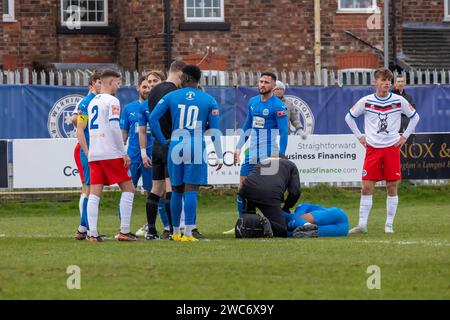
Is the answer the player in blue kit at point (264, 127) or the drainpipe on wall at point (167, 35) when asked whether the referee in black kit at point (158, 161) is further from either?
the drainpipe on wall at point (167, 35)

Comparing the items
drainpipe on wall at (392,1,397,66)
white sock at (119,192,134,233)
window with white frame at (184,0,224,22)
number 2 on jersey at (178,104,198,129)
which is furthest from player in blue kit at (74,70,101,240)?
drainpipe on wall at (392,1,397,66)

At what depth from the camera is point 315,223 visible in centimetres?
1597

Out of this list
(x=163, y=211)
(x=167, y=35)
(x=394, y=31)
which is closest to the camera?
(x=163, y=211)

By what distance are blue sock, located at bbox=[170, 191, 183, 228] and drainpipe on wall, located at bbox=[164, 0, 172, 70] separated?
18.9 meters

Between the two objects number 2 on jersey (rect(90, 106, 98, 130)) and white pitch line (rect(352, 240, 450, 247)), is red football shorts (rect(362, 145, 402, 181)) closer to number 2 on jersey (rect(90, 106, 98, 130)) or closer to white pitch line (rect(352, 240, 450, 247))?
white pitch line (rect(352, 240, 450, 247))

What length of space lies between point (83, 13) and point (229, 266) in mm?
24804

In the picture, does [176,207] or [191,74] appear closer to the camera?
[191,74]

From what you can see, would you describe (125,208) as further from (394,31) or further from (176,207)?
(394,31)

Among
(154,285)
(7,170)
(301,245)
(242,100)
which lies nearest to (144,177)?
(301,245)

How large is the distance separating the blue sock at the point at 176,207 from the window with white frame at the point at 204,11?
19536mm

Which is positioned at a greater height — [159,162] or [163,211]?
[159,162]

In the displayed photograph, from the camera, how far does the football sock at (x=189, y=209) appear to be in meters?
15.0

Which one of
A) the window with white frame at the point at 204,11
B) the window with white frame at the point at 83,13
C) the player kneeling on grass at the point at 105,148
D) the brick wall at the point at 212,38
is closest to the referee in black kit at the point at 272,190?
the player kneeling on grass at the point at 105,148

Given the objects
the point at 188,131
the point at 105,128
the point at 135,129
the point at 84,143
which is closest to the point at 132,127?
the point at 135,129
